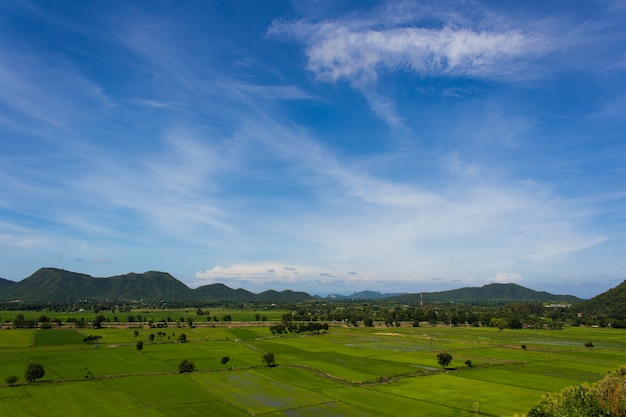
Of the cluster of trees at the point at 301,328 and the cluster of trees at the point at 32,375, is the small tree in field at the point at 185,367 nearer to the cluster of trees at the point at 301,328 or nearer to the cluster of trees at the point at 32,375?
the cluster of trees at the point at 32,375

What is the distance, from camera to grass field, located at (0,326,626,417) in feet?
201

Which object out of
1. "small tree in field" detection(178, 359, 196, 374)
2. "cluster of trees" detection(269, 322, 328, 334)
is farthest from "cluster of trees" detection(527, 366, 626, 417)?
"cluster of trees" detection(269, 322, 328, 334)

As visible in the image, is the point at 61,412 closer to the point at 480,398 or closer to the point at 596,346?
the point at 480,398

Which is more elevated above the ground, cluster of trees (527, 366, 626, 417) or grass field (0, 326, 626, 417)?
cluster of trees (527, 366, 626, 417)

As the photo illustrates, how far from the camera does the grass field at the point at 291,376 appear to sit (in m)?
61.2

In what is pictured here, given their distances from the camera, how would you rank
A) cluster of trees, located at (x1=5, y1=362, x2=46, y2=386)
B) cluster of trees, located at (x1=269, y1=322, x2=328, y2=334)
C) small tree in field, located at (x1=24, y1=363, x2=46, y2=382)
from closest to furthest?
cluster of trees, located at (x1=5, y1=362, x2=46, y2=386)
small tree in field, located at (x1=24, y1=363, x2=46, y2=382)
cluster of trees, located at (x1=269, y1=322, x2=328, y2=334)

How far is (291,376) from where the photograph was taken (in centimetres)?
8544

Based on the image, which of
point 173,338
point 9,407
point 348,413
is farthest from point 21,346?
point 348,413

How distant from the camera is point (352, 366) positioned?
96.9 metres

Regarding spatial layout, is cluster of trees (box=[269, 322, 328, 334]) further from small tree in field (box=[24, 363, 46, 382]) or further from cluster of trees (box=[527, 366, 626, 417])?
cluster of trees (box=[527, 366, 626, 417])

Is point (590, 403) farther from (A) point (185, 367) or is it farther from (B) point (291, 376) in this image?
(A) point (185, 367)

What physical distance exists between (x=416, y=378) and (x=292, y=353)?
4517 centimetres

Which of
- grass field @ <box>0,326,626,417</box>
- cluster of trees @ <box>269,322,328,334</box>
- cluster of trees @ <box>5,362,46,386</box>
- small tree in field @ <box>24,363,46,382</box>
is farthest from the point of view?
cluster of trees @ <box>269,322,328,334</box>

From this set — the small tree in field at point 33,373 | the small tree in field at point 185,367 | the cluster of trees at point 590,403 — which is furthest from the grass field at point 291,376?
the cluster of trees at point 590,403
